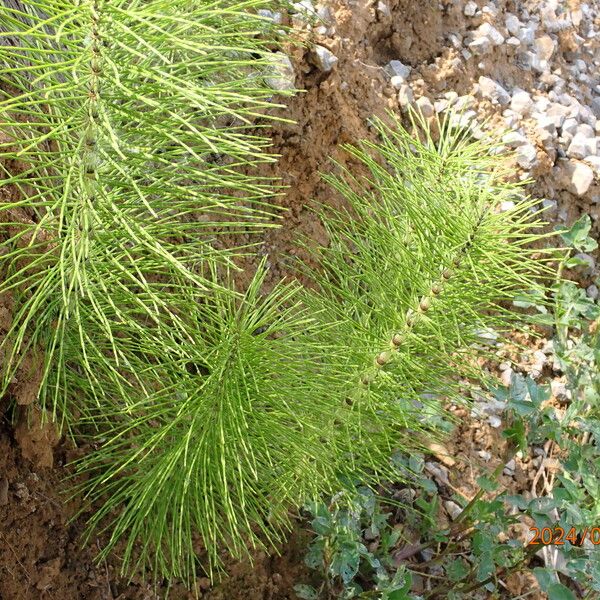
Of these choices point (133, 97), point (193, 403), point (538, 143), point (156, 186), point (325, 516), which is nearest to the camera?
point (133, 97)

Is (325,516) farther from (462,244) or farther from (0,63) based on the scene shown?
(0,63)

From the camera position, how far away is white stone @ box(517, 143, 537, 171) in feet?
8.69

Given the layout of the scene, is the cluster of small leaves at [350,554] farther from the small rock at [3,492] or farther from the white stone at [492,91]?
the white stone at [492,91]

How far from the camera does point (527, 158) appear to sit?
2.65 metres

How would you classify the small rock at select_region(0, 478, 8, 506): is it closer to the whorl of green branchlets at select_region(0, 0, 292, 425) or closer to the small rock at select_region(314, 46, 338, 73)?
the whorl of green branchlets at select_region(0, 0, 292, 425)

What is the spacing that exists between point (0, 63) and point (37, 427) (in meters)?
0.69

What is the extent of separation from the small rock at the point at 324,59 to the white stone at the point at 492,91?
26.3 inches

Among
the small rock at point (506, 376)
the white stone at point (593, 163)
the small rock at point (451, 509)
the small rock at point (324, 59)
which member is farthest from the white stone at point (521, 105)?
the small rock at point (451, 509)

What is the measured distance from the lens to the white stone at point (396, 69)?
259cm

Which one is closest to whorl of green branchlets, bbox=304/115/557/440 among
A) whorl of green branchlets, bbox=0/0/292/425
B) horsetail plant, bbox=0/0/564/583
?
horsetail plant, bbox=0/0/564/583

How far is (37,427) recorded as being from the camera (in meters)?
1.55

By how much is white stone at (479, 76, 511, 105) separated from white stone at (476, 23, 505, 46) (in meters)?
0.18

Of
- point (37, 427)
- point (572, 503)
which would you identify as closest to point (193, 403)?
point (37, 427)
